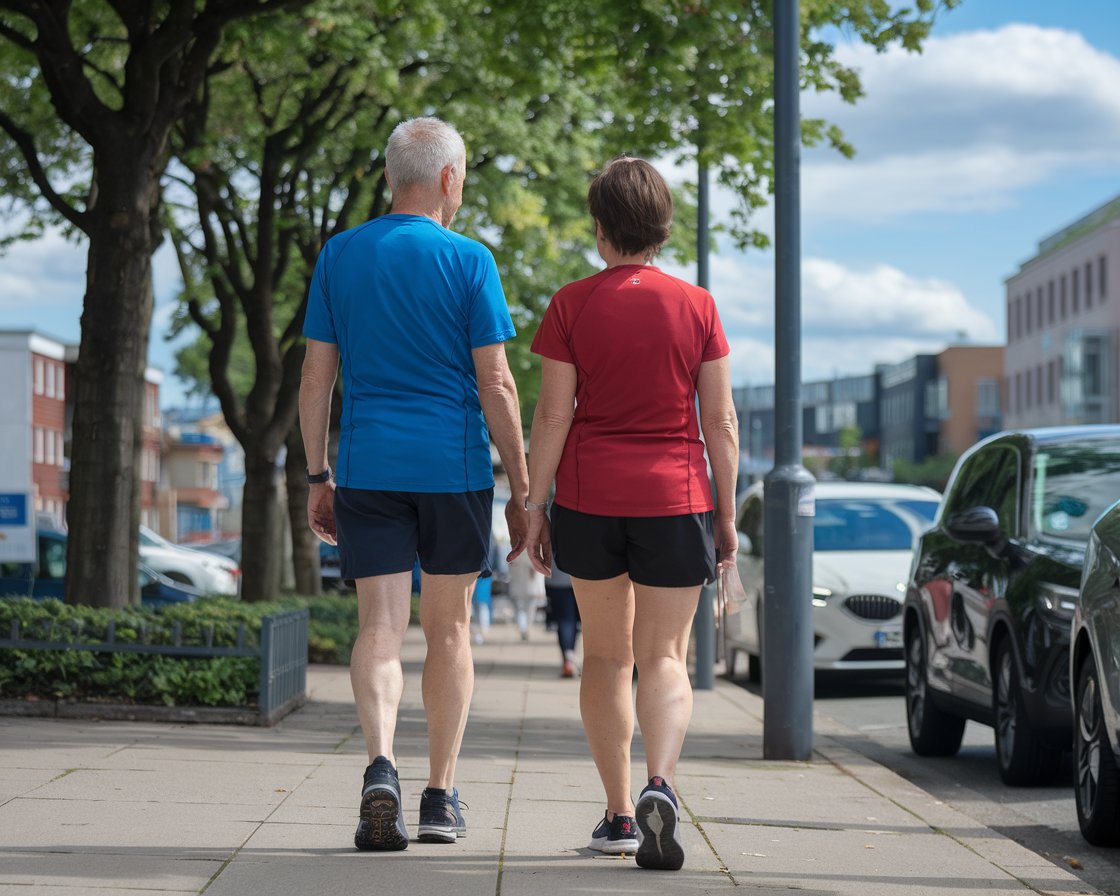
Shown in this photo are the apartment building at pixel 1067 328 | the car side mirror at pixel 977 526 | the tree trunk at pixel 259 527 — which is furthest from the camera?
the apartment building at pixel 1067 328

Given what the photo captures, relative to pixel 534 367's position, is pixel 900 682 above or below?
below

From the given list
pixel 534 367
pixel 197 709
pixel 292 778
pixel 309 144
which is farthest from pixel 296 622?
pixel 534 367

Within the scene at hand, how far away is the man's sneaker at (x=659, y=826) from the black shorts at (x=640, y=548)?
60 cm

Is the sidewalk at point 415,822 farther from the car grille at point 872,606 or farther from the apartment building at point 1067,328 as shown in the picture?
the apartment building at point 1067,328

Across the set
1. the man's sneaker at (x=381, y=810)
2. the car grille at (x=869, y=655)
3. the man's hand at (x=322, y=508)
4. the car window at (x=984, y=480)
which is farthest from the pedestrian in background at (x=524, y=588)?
the man's sneaker at (x=381, y=810)

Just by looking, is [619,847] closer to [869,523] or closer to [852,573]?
[852,573]

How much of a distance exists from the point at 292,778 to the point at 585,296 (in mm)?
2726

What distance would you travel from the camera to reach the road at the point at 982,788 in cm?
666

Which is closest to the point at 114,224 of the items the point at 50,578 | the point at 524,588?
the point at 50,578

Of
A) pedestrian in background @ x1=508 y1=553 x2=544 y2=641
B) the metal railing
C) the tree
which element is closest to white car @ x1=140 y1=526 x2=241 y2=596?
pedestrian in background @ x1=508 y1=553 x2=544 y2=641

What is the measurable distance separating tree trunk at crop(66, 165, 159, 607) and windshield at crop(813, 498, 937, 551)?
6.71 m

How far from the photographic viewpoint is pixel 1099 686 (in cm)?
638

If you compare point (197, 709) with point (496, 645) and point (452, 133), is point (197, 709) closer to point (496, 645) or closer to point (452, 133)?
point (452, 133)

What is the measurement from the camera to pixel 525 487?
17.9 feet
